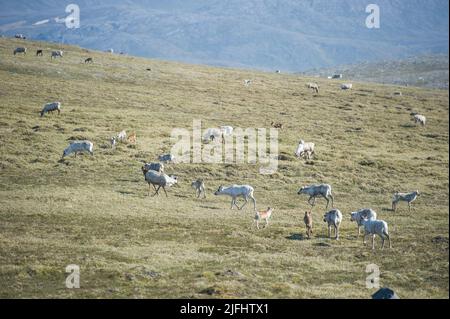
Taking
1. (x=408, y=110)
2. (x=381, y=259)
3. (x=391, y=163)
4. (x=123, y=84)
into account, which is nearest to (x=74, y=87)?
(x=123, y=84)

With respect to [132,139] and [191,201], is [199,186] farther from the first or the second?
[132,139]

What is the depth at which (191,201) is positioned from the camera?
34.8 meters

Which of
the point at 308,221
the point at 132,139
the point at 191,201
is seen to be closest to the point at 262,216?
the point at 308,221

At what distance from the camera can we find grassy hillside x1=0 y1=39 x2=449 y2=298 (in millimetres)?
20844

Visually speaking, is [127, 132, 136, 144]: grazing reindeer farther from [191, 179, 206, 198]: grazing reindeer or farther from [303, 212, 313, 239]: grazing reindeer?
[303, 212, 313, 239]: grazing reindeer

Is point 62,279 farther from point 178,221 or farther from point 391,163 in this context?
point 391,163

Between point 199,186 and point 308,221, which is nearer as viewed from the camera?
point 308,221

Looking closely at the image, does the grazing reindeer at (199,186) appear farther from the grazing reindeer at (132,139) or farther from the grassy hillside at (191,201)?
the grazing reindeer at (132,139)

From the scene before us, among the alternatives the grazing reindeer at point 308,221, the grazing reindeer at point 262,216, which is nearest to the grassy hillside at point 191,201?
the grazing reindeer at point 308,221

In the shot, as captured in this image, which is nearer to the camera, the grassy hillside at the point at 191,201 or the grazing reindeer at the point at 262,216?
the grassy hillside at the point at 191,201

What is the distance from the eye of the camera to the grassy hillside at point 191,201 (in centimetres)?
2084

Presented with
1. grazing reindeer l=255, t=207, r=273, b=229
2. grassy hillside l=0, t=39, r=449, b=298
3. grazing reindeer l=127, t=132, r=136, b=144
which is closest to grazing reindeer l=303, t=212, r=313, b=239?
grassy hillside l=0, t=39, r=449, b=298
